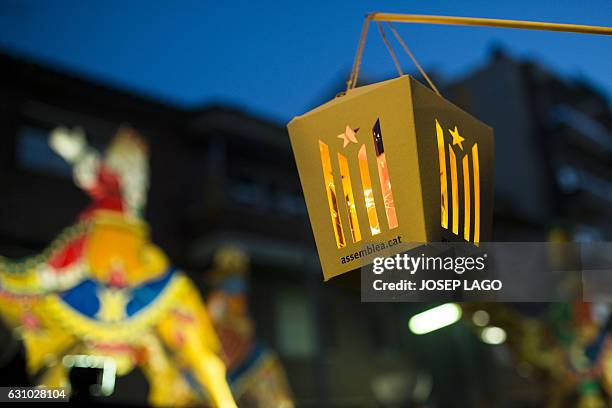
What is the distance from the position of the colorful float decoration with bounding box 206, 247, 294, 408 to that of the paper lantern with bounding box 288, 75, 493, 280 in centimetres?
975

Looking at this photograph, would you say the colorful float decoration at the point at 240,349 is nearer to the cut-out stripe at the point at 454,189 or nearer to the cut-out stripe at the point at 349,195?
the cut-out stripe at the point at 349,195

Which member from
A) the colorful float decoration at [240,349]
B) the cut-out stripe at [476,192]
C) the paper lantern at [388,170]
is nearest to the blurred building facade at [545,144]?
the colorful float decoration at [240,349]

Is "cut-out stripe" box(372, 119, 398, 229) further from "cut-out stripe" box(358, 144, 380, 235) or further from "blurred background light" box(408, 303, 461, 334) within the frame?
"blurred background light" box(408, 303, 461, 334)

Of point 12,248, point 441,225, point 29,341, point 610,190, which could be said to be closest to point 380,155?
point 441,225

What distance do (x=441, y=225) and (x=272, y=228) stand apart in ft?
44.1

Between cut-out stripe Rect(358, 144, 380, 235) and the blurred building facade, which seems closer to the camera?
cut-out stripe Rect(358, 144, 380, 235)

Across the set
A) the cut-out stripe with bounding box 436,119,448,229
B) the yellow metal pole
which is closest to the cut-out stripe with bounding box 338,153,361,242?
the cut-out stripe with bounding box 436,119,448,229

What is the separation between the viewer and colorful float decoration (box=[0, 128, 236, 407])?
9844 millimetres

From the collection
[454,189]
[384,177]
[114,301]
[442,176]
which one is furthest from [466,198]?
[114,301]

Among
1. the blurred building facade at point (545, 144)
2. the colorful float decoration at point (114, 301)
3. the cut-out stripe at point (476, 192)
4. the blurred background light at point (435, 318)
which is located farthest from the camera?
the blurred building facade at point (545, 144)

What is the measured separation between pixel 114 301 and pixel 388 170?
318 inches

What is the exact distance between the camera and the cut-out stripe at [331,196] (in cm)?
302

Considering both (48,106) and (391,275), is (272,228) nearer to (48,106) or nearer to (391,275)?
(48,106)

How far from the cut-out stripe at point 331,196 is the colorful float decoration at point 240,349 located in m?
9.73
